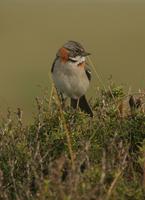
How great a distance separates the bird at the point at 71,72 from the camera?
28.6 ft

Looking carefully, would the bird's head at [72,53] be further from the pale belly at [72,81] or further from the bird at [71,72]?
the pale belly at [72,81]

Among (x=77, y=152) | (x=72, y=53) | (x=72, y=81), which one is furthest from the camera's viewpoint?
(x=72, y=81)

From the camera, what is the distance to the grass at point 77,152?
13.9ft

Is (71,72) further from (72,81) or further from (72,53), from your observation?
(72,53)

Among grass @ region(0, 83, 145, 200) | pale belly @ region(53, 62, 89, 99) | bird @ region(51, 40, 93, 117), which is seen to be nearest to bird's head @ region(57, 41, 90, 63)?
bird @ region(51, 40, 93, 117)

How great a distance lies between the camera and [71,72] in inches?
355

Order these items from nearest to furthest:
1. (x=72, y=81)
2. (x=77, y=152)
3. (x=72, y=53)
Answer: (x=77, y=152)
(x=72, y=53)
(x=72, y=81)

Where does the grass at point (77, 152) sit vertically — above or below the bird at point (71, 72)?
above

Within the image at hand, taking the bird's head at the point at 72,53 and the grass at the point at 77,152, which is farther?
the bird's head at the point at 72,53

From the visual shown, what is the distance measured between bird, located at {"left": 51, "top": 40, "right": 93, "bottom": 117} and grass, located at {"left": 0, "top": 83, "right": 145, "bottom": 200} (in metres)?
2.36

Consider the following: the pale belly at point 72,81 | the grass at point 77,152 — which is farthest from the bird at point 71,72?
the grass at point 77,152

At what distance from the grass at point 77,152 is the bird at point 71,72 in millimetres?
2365

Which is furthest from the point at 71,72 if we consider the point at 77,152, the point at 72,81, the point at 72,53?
the point at 77,152

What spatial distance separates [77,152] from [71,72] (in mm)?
4014
